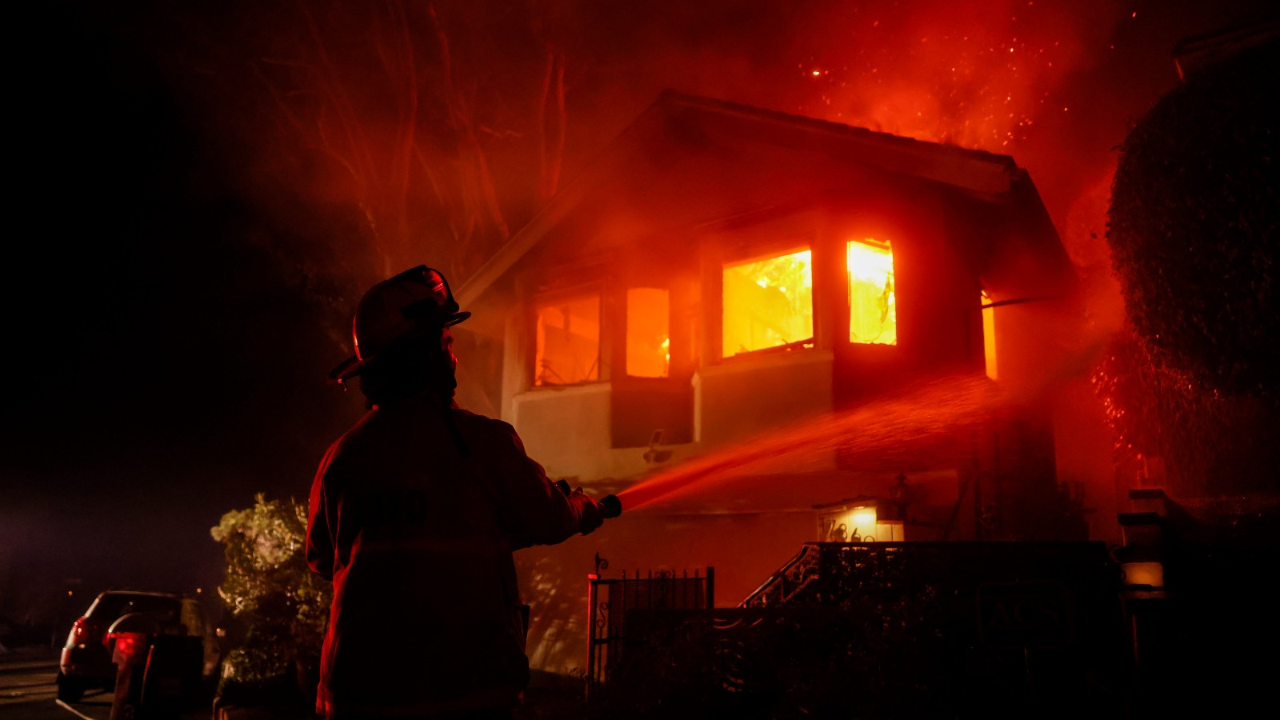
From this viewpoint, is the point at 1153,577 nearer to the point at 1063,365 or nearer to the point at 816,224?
the point at 816,224

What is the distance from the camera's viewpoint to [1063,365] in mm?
15781

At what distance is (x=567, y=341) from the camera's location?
52.2ft

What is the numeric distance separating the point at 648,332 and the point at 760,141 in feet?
11.6

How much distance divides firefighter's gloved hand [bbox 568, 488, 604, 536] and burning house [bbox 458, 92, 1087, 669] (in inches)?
344

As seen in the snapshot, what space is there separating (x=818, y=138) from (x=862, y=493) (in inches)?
199

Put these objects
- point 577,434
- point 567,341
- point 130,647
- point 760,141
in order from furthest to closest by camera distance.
Result: point 567,341, point 577,434, point 760,141, point 130,647

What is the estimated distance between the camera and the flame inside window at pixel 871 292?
12.4 m

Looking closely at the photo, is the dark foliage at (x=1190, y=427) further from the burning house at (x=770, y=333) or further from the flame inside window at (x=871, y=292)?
the flame inside window at (x=871, y=292)

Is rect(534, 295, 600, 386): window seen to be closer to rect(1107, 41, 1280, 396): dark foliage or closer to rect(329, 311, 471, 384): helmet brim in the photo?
rect(1107, 41, 1280, 396): dark foliage

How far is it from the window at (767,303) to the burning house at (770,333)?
0.11ft

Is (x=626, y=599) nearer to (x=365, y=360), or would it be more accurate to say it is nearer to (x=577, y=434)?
(x=577, y=434)

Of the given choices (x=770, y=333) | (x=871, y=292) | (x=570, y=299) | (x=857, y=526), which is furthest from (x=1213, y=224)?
(x=570, y=299)

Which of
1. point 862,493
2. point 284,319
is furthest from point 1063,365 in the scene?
point 284,319

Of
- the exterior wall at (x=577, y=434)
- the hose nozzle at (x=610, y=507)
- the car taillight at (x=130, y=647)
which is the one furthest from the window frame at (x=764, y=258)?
the hose nozzle at (x=610, y=507)
